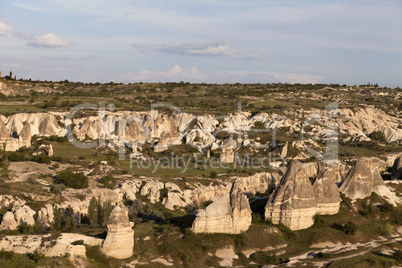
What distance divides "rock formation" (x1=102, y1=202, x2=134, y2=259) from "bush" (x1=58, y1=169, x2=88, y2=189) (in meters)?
20.0

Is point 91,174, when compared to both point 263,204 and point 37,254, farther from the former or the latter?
point 37,254

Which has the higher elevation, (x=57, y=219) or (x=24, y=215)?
(x=24, y=215)

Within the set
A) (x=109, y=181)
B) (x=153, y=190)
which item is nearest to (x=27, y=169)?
(x=109, y=181)

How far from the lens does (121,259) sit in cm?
4069

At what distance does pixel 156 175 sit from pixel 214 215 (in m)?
25.1

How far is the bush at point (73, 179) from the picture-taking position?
60.1 m

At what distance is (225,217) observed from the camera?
45.7m

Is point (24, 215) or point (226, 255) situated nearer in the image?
point (226, 255)

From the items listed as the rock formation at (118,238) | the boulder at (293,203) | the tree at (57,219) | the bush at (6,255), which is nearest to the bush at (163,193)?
the tree at (57,219)

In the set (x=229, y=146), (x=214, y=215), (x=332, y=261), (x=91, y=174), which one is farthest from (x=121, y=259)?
(x=229, y=146)

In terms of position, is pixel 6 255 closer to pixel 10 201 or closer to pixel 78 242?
pixel 78 242

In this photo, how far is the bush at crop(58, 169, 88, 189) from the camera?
60.1m

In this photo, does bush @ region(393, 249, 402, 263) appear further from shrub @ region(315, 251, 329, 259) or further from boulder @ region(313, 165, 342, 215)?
boulder @ region(313, 165, 342, 215)

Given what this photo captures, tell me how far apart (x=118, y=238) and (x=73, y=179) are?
21.5m
